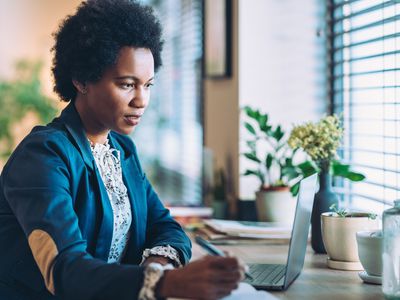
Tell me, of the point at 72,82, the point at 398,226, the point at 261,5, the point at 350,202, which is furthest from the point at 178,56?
the point at 398,226

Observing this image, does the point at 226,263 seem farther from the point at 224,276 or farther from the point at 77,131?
the point at 77,131

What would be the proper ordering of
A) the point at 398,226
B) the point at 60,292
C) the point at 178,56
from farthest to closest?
the point at 178,56 → the point at 398,226 → the point at 60,292

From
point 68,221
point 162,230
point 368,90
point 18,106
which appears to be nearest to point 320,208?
point 162,230

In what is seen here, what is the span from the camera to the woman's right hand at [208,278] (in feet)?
Result: 4.39

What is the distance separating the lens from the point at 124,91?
1.82 meters

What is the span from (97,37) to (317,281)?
82 centimetres

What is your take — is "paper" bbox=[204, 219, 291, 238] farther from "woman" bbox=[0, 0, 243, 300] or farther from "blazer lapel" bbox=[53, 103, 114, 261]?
"blazer lapel" bbox=[53, 103, 114, 261]

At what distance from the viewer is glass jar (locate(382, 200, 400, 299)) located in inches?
62.2

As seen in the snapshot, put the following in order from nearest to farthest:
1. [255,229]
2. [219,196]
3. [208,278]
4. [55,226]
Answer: [208,278] → [55,226] → [255,229] → [219,196]

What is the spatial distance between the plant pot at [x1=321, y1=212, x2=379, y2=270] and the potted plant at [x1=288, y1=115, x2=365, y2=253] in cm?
21

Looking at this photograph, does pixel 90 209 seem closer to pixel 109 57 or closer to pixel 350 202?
pixel 109 57

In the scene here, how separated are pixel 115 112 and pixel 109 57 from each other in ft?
0.44

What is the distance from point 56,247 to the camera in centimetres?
149

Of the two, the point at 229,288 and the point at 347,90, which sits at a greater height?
the point at 347,90
